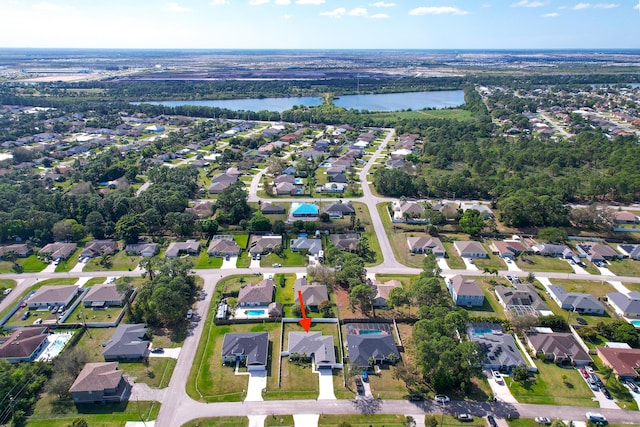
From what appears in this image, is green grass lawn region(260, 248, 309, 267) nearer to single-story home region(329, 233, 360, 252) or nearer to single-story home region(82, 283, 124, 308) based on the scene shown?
single-story home region(329, 233, 360, 252)

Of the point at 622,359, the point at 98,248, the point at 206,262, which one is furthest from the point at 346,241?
the point at 98,248

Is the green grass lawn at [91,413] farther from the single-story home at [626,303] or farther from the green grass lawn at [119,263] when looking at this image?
the single-story home at [626,303]

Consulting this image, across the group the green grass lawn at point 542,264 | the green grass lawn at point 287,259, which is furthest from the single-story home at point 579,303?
the green grass lawn at point 287,259

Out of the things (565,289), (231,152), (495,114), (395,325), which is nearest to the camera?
(395,325)

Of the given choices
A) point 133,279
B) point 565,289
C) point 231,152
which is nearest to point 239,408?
point 133,279

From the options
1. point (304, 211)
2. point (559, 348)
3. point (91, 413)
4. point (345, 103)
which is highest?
point (345, 103)

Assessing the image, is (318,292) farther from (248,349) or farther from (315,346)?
(248,349)

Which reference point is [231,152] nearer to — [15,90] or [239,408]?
[239,408]
